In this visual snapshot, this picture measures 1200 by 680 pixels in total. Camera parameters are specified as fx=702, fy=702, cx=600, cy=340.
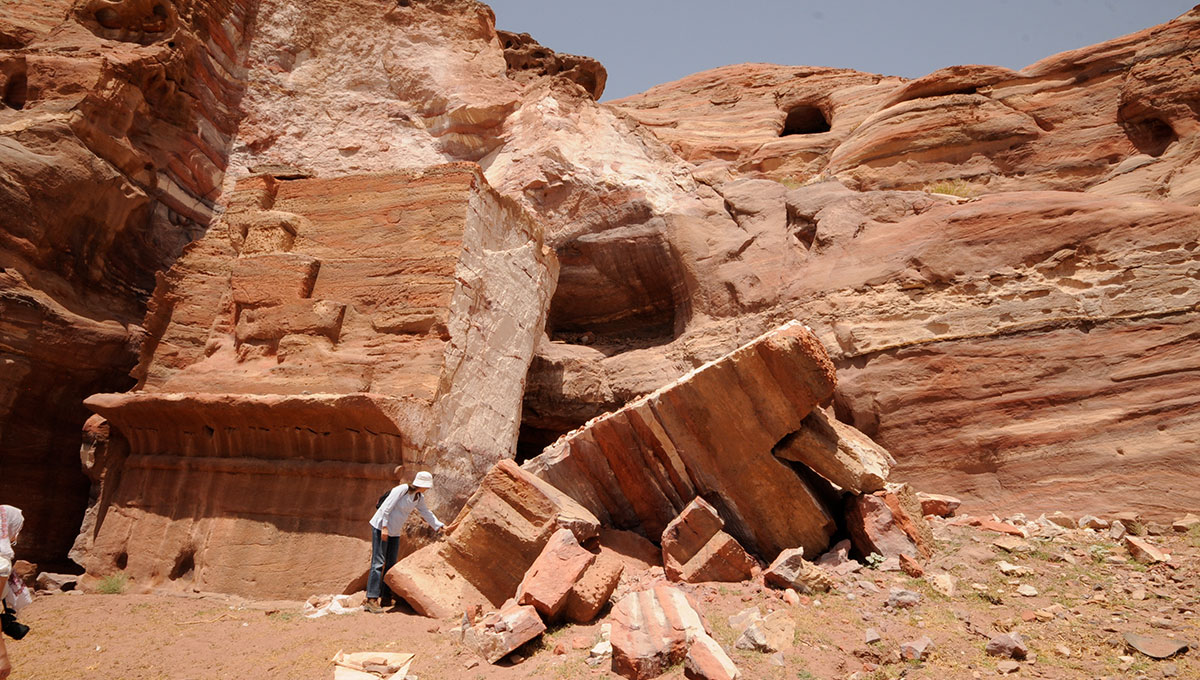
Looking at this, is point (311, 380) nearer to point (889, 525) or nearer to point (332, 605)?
point (332, 605)

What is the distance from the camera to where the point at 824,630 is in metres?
4.21

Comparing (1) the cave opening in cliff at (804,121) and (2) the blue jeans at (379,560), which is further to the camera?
(1) the cave opening in cliff at (804,121)

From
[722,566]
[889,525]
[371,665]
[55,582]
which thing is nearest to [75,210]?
[55,582]

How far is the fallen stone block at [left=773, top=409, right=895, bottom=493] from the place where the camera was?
5.70 metres

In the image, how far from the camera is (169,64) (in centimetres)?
971

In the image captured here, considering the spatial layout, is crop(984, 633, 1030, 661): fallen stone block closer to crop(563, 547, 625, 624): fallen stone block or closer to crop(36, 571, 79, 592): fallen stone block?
crop(563, 547, 625, 624): fallen stone block

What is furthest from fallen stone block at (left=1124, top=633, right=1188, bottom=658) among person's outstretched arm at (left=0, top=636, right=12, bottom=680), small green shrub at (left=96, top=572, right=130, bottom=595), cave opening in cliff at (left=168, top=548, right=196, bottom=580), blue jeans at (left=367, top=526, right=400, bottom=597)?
small green shrub at (left=96, top=572, right=130, bottom=595)

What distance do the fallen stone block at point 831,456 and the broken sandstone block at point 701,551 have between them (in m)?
0.89

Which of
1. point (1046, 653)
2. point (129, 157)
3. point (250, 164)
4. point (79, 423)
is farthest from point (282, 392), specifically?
point (250, 164)

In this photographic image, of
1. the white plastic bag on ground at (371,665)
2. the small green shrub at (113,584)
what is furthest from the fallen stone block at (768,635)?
the small green shrub at (113,584)

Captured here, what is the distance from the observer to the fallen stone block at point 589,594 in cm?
458

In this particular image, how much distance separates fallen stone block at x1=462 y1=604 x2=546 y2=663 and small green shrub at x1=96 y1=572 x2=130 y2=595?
362cm

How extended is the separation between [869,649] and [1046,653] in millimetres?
919

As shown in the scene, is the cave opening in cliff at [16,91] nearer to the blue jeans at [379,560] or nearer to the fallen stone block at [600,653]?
the blue jeans at [379,560]
